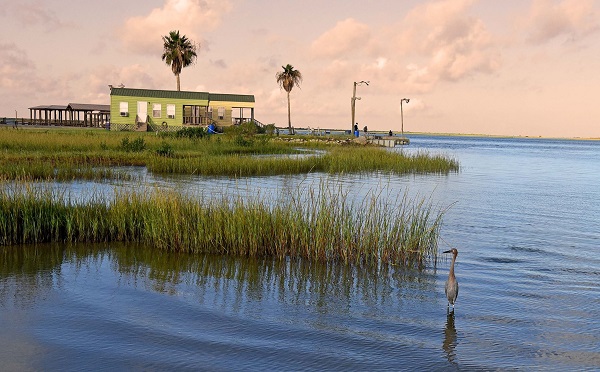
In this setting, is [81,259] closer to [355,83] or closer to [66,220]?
[66,220]

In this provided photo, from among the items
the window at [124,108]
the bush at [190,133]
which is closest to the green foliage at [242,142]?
the bush at [190,133]

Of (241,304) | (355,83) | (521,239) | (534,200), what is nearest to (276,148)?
(355,83)

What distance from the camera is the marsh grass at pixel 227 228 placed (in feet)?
37.3

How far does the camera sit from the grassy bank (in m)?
25.0

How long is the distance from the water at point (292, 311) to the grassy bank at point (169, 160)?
43.6 ft

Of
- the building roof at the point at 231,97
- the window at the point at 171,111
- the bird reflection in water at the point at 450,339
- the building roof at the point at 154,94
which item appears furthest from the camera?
the building roof at the point at 231,97

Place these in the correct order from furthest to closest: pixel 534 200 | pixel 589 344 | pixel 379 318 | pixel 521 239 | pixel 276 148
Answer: pixel 276 148, pixel 534 200, pixel 521 239, pixel 379 318, pixel 589 344

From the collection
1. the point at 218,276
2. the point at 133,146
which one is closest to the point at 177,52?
the point at 133,146

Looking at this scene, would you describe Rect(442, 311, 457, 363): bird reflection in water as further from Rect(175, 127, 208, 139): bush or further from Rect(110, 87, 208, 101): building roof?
Rect(110, 87, 208, 101): building roof

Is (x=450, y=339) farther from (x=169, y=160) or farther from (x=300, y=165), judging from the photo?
(x=300, y=165)

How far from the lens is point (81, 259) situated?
37.6 feet

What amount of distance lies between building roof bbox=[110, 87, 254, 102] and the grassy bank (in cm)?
2325

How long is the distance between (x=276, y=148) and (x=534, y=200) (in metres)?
23.4

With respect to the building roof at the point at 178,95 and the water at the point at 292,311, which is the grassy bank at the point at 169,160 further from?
the building roof at the point at 178,95
